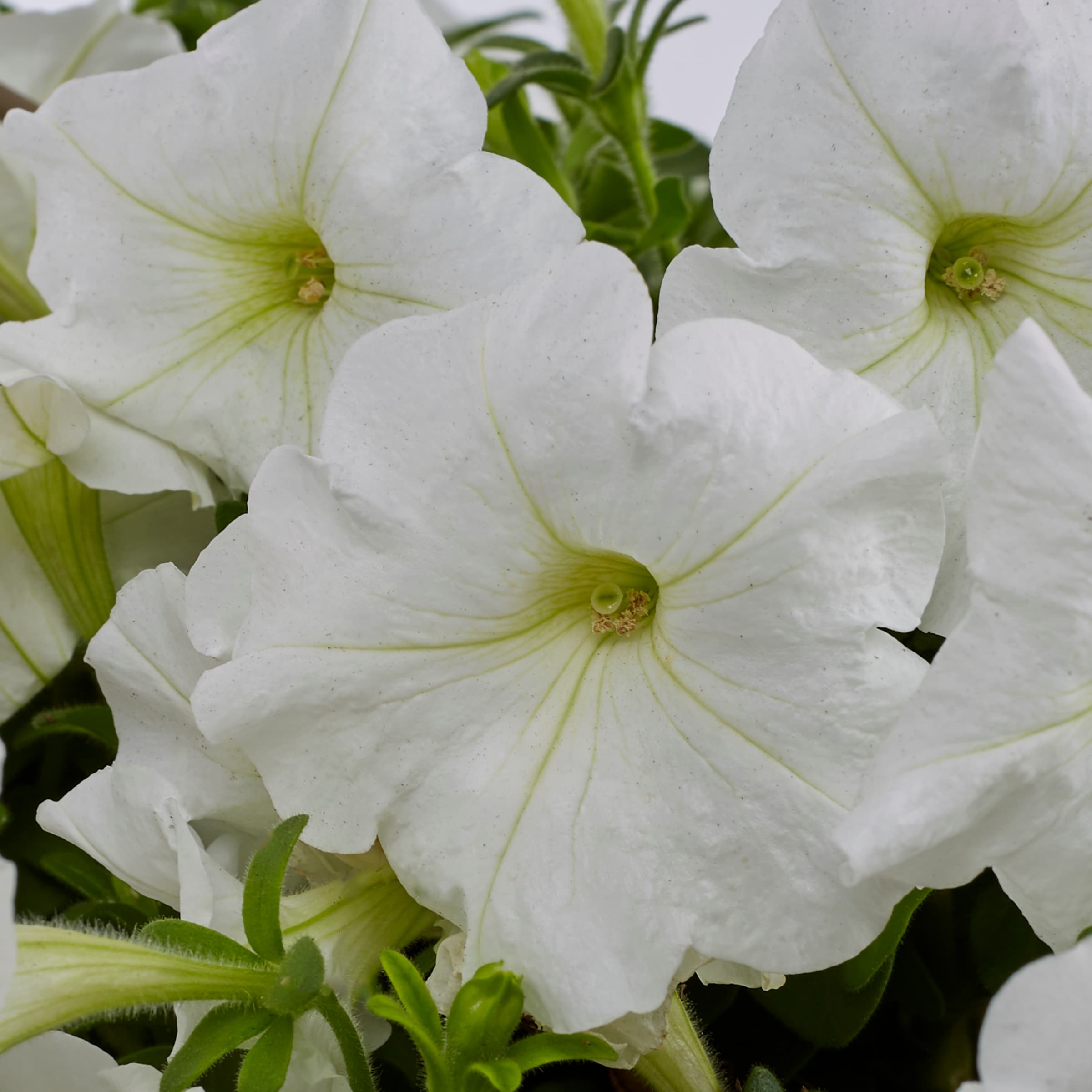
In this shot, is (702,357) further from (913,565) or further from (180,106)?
(180,106)

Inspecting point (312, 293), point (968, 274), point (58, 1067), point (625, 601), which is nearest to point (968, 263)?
point (968, 274)

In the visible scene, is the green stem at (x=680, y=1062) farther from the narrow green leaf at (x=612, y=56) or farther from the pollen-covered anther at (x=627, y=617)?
the narrow green leaf at (x=612, y=56)

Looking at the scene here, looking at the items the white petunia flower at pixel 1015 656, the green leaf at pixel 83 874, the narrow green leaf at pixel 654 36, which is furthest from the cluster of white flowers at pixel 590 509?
the narrow green leaf at pixel 654 36

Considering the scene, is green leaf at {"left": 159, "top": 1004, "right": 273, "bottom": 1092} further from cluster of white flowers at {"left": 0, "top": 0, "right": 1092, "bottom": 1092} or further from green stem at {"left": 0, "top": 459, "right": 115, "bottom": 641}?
green stem at {"left": 0, "top": 459, "right": 115, "bottom": 641}

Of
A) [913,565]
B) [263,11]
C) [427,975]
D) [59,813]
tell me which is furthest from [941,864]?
[263,11]

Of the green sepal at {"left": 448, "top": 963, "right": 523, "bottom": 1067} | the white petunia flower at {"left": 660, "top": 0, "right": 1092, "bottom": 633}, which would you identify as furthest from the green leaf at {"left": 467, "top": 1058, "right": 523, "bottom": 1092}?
the white petunia flower at {"left": 660, "top": 0, "right": 1092, "bottom": 633}
